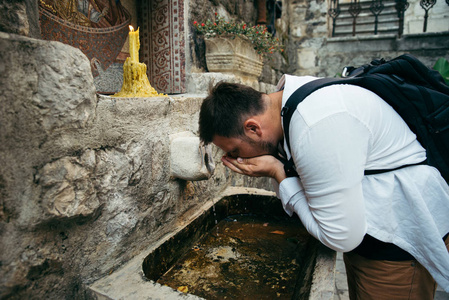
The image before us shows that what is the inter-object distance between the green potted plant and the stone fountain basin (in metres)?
1.08

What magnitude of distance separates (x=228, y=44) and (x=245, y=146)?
5.04 feet

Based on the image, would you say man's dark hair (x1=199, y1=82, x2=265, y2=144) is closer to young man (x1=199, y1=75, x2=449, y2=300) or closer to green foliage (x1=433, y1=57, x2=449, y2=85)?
young man (x1=199, y1=75, x2=449, y2=300)

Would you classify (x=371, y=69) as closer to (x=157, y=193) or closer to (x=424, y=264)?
(x=424, y=264)

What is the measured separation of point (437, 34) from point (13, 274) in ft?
21.4

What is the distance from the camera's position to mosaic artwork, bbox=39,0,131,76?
1.65 metres

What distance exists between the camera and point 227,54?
8.24 ft

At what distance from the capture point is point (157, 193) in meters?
1.51

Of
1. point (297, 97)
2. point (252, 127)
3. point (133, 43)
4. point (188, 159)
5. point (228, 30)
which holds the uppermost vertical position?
point (228, 30)

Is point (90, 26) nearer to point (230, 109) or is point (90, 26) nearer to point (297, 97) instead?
point (230, 109)

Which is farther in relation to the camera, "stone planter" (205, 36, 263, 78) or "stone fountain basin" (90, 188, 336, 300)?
"stone planter" (205, 36, 263, 78)

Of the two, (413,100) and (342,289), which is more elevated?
(413,100)

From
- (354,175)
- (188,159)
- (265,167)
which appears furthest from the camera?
(188,159)

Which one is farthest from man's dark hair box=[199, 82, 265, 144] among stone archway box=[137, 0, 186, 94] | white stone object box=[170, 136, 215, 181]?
stone archway box=[137, 0, 186, 94]

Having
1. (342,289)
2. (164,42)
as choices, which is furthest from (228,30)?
(342,289)
